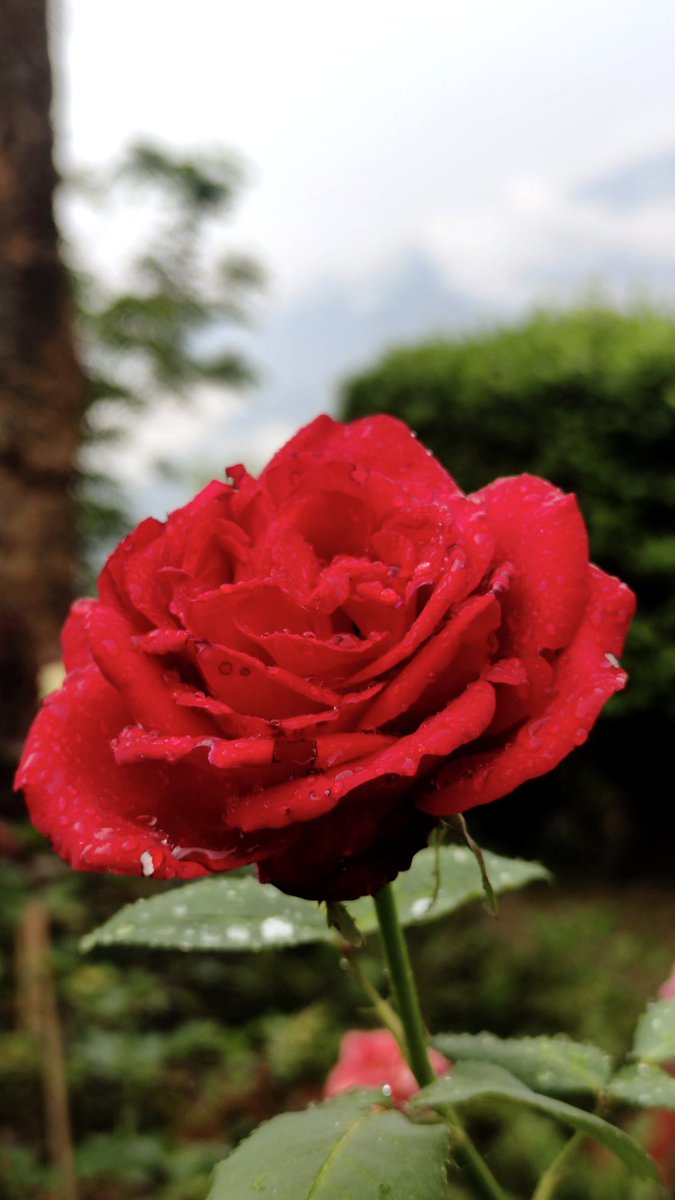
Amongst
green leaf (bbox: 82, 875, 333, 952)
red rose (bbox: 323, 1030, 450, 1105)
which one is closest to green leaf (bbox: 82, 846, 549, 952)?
green leaf (bbox: 82, 875, 333, 952)

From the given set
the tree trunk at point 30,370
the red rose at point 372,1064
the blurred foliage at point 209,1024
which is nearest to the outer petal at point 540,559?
the red rose at point 372,1064

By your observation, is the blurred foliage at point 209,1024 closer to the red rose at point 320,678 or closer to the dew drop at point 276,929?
the dew drop at point 276,929

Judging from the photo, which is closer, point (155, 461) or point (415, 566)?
point (415, 566)

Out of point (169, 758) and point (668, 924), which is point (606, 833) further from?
point (169, 758)

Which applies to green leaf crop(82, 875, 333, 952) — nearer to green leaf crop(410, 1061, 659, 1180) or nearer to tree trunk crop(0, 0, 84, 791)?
green leaf crop(410, 1061, 659, 1180)

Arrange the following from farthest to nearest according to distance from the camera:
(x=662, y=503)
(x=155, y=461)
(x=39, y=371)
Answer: (x=155, y=461)
(x=662, y=503)
(x=39, y=371)

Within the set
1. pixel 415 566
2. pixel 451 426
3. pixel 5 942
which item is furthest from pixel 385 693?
pixel 451 426
